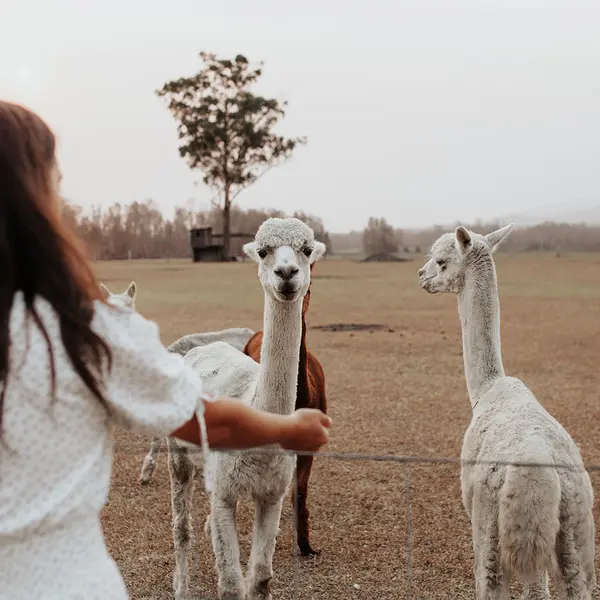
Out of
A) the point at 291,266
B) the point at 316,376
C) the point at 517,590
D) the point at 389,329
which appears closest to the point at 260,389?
the point at 291,266

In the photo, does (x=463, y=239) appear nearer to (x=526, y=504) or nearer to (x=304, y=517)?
(x=526, y=504)

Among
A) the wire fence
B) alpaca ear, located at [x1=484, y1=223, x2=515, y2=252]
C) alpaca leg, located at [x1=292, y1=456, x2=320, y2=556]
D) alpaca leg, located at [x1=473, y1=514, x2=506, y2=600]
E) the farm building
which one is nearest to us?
the wire fence

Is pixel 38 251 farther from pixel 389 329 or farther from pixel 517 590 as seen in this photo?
pixel 389 329

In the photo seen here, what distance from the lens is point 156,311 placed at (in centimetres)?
2092

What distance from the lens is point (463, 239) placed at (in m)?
4.09

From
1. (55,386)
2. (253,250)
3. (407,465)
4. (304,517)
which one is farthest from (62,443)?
(304,517)

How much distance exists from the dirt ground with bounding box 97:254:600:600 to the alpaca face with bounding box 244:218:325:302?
89cm

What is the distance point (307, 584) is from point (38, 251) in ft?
11.7

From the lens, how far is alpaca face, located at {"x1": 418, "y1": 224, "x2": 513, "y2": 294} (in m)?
4.11

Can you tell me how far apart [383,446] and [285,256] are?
4.15m

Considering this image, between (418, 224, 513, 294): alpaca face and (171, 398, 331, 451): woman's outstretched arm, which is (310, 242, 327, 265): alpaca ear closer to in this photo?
(418, 224, 513, 294): alpaca face

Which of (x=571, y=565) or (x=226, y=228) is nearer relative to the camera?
(x=571, y=565)

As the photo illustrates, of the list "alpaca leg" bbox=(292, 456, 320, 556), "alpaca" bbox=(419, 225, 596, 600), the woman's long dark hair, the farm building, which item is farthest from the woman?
the farm building

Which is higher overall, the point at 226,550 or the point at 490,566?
the point at 490,566
